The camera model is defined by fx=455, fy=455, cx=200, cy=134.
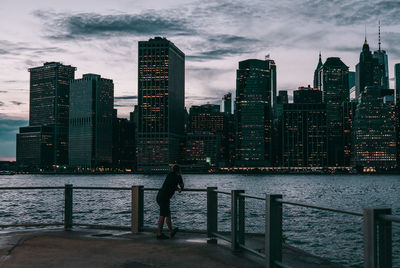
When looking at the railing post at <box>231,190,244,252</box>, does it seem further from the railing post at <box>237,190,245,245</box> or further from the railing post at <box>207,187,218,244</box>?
the railing post at <box>207,187,218,244</box>

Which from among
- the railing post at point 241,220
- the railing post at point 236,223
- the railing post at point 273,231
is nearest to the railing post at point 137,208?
the railing post at point 236,223

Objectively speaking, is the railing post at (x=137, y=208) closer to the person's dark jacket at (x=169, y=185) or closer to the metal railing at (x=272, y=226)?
the metal railing at (x=272, y=226)

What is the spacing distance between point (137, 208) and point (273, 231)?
5.32 metres

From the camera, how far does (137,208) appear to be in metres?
12.7

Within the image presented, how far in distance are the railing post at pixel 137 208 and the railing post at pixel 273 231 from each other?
5079 mm

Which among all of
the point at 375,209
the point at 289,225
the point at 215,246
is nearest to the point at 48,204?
the point at 289,225

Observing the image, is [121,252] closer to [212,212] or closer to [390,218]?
[212,212]

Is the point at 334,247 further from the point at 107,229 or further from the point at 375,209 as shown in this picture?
the point at 375,209

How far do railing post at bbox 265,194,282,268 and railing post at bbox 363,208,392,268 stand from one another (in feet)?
8.63

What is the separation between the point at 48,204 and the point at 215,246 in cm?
5403

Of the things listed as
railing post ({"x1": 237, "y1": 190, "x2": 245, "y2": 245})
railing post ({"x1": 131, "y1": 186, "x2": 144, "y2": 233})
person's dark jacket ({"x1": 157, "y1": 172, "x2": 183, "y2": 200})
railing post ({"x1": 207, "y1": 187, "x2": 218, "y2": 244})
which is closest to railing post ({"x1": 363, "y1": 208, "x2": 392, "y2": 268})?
railing post ({"x1": 237, "y1": 190, "x2": 245, "y2": 245})

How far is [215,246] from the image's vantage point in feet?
34.8

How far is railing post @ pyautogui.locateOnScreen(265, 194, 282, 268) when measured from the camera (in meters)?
8.27

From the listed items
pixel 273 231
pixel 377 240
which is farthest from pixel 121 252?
pixel 377 240
